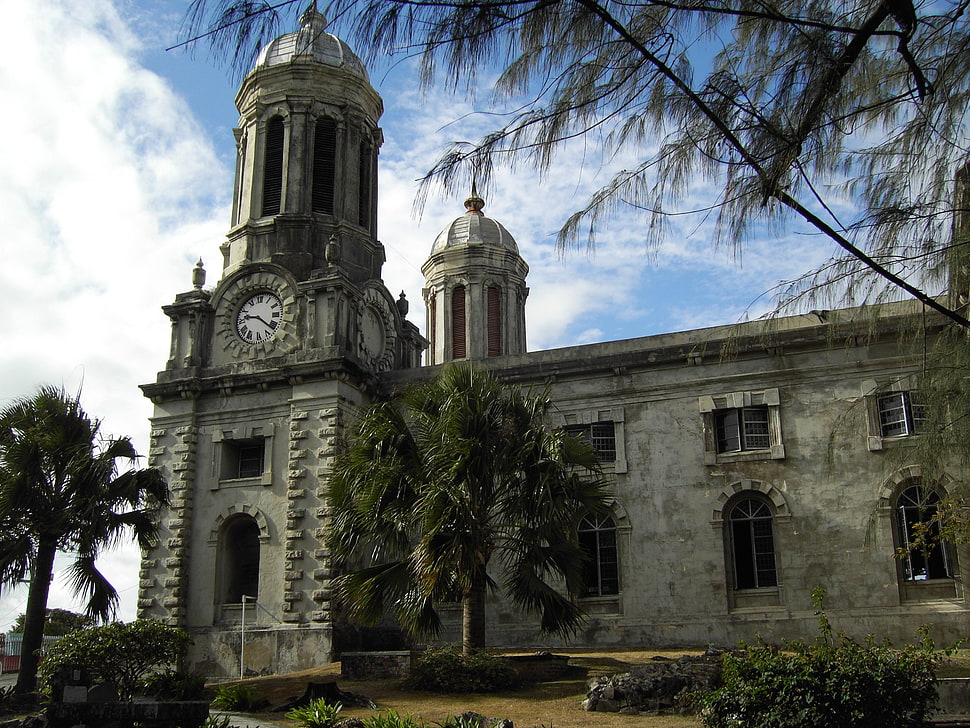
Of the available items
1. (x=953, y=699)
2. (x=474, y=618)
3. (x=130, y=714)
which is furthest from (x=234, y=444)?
(x=953, y=699)

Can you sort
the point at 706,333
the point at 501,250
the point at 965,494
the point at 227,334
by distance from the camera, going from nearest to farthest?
the point at 965,494
the point at 706,333
the point at 227,334
the point at 501,250

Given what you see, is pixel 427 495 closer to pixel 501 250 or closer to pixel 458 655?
pixel 458 655

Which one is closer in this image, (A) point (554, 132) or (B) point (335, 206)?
(A) point (554, 132)

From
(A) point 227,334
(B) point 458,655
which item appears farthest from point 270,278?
(B) point 458,655

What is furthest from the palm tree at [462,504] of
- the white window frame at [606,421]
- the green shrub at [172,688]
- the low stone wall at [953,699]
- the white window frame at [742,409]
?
the low stone wall at [953,699]

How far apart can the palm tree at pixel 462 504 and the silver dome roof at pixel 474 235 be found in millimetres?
23637

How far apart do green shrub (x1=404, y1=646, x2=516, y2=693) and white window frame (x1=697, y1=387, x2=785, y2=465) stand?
8.89 metres

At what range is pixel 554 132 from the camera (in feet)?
29.4

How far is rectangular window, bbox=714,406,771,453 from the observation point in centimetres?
2498

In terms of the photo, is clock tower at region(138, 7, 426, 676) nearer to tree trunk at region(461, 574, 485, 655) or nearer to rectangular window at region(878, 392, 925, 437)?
tree trunk at region(461, 574, 485, 655)

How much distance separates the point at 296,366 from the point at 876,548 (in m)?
15.2

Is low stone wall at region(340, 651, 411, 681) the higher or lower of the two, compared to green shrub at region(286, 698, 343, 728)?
higher

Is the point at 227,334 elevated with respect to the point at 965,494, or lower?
elevated

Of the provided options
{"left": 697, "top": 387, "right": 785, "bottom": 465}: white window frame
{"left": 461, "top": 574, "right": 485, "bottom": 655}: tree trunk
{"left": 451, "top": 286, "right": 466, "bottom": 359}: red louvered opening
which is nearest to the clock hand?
{"left": 461, "top": 574, "right": 485, "bottom": 655}: tree trunk
